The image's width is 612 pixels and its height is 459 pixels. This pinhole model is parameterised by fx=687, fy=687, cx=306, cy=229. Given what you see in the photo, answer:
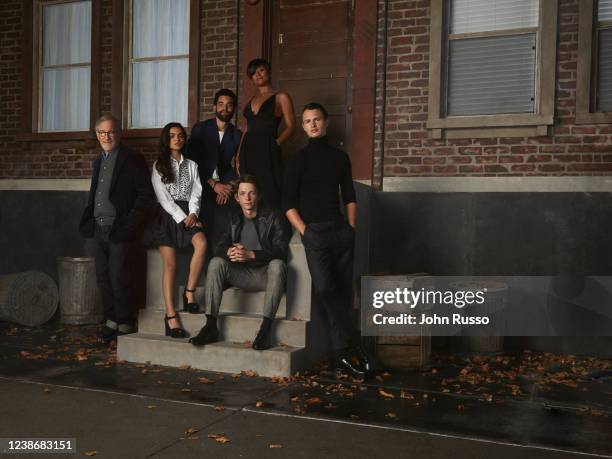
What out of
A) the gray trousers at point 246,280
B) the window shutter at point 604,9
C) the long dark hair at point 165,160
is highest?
the window shutter at point 604,9

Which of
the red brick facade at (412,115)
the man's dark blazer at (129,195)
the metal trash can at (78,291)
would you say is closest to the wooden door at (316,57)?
the red brick facade at (412,115)

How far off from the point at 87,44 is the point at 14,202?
2.30m

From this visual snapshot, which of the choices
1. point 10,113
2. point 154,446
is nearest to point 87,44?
point 10,113

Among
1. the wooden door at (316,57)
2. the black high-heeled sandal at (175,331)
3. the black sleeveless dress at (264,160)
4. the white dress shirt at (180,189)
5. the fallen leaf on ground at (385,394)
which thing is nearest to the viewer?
the fallen leaf on ground at (385,394)

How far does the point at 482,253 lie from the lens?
6.74 metres

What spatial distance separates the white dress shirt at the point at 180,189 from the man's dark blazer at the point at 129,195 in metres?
0.32

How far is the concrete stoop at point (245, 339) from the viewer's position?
5.37m

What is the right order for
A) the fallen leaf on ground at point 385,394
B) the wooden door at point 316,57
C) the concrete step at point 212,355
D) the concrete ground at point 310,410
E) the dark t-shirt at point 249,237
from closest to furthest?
the concrete ground at point 310,410, the fallen leaf on ground at point 385,394, the concrete step at point 212,355, the dark t-shirt at point 249,237, the wooden door at point 316,57

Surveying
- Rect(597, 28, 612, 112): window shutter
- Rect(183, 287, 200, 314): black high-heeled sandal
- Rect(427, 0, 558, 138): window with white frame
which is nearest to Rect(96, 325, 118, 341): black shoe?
Rect(183, 287, 200, 314): black high-heeled sandal

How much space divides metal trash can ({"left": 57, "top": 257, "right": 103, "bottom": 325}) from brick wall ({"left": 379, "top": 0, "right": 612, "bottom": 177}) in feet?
11.6

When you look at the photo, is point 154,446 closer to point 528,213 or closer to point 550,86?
point 528,213

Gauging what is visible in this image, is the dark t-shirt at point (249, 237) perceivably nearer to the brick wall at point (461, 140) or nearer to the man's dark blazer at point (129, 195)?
the man's dark blazer at point (129, 195)

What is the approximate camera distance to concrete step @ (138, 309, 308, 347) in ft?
18.2

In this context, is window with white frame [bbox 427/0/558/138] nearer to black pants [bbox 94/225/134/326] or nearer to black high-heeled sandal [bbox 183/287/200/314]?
black high-heeled sandal [bbox 183/287/200/314]
